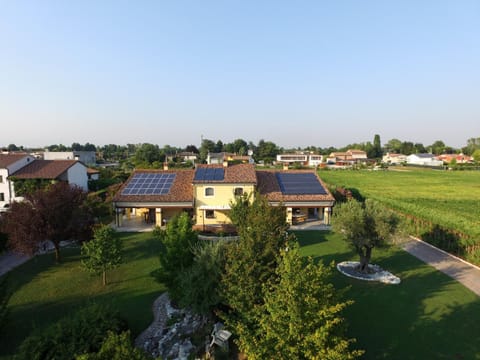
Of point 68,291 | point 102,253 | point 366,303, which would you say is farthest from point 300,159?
point 68,291

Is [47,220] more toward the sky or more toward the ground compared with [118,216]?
more toward the sky

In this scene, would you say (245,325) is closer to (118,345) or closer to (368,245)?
(118,345)

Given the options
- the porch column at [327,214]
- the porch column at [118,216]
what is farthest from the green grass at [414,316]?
the porch column at [118,216]

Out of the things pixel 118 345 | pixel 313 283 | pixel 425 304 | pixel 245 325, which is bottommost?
pixel 425 304

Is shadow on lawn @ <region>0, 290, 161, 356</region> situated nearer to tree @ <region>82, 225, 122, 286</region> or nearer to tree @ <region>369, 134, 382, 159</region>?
tree @ <region>82, 225, 122, 286</region>

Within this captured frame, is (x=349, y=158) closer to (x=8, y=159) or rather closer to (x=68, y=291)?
(x=8, y=159)

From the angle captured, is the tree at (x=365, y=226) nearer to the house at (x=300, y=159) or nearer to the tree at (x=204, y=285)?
the tree at (x=204, y=285)

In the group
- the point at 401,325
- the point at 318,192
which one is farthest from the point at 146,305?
the point at 318,192
